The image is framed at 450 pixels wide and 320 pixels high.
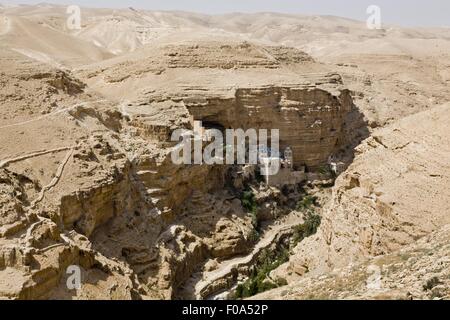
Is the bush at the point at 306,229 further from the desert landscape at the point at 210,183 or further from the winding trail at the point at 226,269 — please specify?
the winding trail at the point at 226,269

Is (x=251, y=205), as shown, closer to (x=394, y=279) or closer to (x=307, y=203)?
(x=307, y=203)

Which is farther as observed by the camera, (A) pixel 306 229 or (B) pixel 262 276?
(A) pixel 306 229

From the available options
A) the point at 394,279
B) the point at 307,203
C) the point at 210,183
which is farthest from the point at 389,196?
the point at 307,203

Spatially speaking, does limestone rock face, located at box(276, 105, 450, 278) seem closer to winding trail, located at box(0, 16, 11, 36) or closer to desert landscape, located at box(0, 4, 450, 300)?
desert landscape, located at box(0, 4, 450, 300)

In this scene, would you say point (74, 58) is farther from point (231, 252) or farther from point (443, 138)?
point (443, 138)

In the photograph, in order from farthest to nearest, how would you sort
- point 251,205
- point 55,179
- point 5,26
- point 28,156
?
point 5,26 → point 251,205 → point 28,156 → point 55,179

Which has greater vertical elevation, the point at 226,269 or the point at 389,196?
the point at 389,196

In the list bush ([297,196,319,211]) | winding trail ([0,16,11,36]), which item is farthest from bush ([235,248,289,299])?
winding trail ([0,16,11,36])

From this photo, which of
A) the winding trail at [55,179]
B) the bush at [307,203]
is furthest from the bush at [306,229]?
the winding trail at [55,179]
